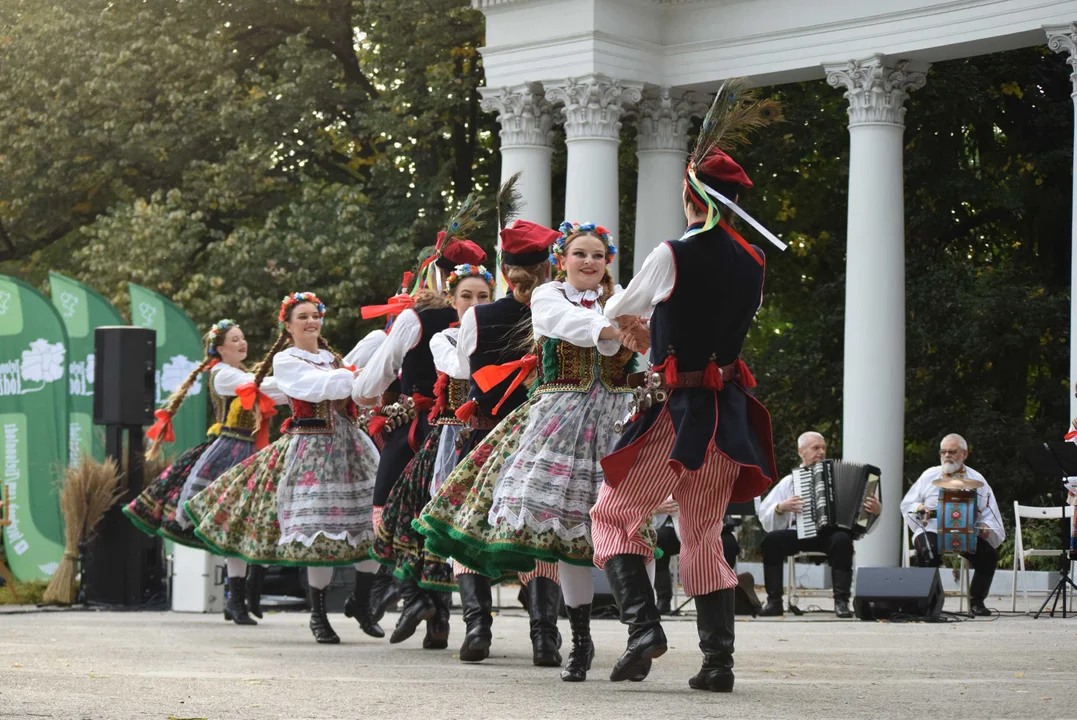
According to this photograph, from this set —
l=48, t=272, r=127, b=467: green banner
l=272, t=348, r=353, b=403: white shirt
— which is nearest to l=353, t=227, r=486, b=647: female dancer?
l=272, t=348, r=353, b=403: white shirt

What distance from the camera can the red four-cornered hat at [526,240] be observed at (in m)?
8.66

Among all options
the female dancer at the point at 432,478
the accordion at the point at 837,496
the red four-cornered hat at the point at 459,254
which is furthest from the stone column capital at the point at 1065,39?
the female dancer at the point at 432,478

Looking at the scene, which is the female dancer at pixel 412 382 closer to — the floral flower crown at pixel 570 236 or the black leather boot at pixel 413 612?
the black leather boot at pixel 413 612

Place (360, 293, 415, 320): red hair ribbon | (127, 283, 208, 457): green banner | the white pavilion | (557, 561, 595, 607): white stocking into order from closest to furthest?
(557, 561, 595, 607): white stocking, (360, 293, 415, 320): red hair ribbon, (127, 283, 208, 457): green banner, the white pavilion

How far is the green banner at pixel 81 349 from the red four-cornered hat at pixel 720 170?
38.4 ft

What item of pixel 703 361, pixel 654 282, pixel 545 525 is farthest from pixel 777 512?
pixel 654 282

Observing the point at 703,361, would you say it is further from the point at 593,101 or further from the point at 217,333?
the point at 593,101

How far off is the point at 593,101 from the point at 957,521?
25.9 feet

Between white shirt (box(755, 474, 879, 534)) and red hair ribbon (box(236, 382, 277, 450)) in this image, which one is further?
white shirt (box(755, 474, 879, 534))

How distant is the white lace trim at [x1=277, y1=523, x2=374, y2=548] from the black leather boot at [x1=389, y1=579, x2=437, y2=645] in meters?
0.54

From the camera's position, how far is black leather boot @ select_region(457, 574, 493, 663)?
887 cm

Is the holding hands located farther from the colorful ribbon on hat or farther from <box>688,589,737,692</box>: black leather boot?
<box>688,589,737,692</box>: black leather boot

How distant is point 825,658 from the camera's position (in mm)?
9414

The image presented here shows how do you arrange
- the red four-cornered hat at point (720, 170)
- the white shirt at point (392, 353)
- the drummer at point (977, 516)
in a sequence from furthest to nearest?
the drummer at point (977, 516) < the white shirt at point (392, 353) < the red four-cornered hat at point (720, 170)
